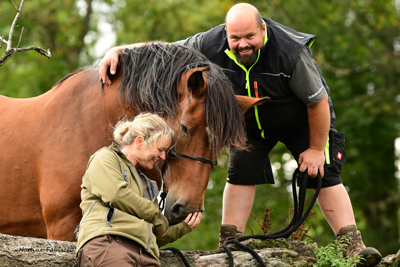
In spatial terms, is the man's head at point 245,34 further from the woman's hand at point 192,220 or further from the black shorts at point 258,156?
the woman's hand at point 192,220

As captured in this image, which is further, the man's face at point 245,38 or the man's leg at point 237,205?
the man's leg at point 237,205

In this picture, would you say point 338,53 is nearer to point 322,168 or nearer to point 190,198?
point 322,168

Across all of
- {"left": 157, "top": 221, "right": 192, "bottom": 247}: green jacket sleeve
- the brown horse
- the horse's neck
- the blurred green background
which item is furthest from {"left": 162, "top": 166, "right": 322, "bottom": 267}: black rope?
the blurred green background

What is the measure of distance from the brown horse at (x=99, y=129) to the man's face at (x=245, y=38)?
0.40 m

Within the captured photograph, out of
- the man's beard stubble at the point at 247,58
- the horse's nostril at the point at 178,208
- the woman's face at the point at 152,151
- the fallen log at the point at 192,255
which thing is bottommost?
the fallen log at the point at 192,255

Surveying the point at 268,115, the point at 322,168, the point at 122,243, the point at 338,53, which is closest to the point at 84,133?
the point at 122,243

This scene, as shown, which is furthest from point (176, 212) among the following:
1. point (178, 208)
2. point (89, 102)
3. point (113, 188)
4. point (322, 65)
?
point (322, 65)

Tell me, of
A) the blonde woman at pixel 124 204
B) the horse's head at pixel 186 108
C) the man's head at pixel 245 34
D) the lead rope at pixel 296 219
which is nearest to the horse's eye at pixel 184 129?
the horse's head at pixel 186 108

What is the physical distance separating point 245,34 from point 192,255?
66.0 inches

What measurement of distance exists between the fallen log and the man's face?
144cm

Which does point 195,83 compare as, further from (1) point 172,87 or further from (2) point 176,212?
(2) point 176,212

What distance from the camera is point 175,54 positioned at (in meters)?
3.16

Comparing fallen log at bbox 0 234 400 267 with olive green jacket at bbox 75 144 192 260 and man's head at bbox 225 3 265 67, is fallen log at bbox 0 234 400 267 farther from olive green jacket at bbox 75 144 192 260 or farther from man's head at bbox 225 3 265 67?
man's head at bbox 225 3 265 67

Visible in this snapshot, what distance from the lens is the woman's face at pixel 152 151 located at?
2430mm
